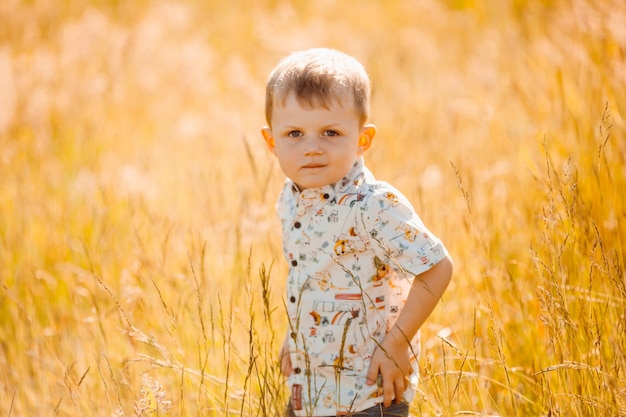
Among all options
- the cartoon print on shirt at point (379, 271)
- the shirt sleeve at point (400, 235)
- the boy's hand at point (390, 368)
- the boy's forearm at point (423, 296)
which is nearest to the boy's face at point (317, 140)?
the shirt sleeve at point (400, 235)

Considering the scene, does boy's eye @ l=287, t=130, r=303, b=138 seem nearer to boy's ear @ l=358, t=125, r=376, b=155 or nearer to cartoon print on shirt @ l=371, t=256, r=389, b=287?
boy's ear @ l=358, t=125, r=376, b=155

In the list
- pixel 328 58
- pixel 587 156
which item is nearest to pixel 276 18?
pixel 587 156

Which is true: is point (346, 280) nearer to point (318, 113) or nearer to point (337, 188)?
point (337, 188)

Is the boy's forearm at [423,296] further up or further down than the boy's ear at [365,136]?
further down

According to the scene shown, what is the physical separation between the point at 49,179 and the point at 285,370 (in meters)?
2.68

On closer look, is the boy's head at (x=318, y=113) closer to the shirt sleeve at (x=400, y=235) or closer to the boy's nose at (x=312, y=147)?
the boy's nose at (x=312, y=147)

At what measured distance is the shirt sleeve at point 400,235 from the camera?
1.90m

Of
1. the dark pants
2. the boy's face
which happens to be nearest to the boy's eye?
the boy's face

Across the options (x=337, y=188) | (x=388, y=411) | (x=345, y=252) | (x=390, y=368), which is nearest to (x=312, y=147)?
(x=337, y=188)

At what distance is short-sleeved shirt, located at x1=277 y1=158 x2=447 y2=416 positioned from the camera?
6.38 ft

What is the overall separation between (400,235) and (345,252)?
0.62 ft

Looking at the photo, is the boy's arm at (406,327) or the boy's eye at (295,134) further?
the boy's eye at (295,134)

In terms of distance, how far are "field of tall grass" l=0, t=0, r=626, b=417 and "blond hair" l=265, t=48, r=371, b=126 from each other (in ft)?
1.26

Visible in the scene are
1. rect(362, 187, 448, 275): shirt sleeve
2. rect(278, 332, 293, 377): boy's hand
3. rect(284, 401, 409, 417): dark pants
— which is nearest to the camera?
rect(362, 187, 448, 275): shirt sleeve
